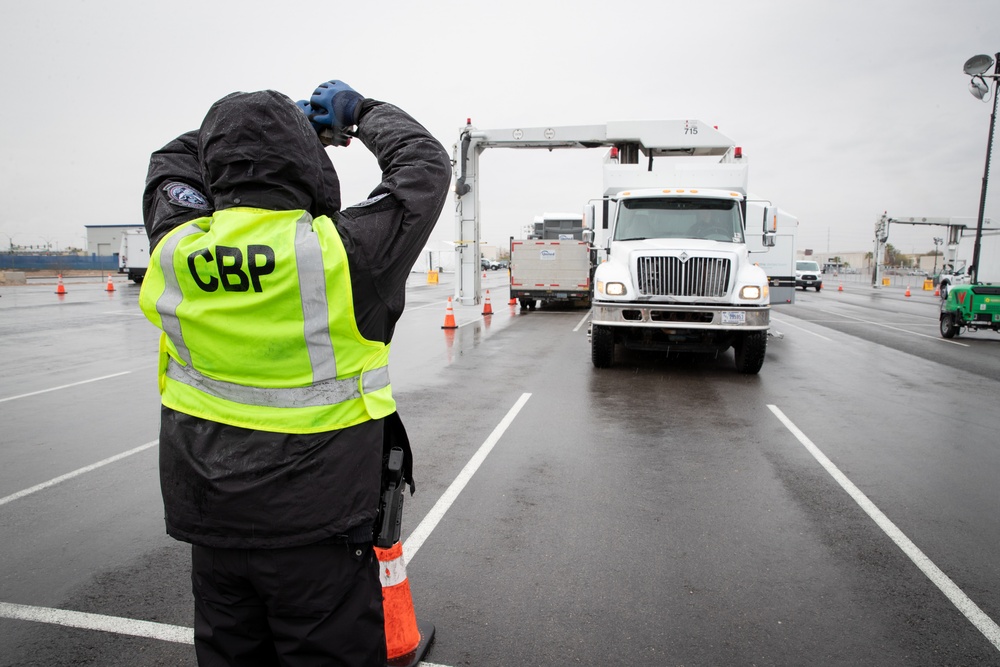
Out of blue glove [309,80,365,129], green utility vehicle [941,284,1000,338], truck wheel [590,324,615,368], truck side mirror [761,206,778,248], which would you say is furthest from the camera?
green utility vehicle [941,284,1000,338]

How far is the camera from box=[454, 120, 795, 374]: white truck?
9.37 metres

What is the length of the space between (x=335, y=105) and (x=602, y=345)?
8.31 m

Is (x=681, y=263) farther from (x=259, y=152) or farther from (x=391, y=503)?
(x=259, y=152)

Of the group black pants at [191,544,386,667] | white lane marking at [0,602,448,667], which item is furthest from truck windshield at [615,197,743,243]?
black pants at [191,544,386,667]

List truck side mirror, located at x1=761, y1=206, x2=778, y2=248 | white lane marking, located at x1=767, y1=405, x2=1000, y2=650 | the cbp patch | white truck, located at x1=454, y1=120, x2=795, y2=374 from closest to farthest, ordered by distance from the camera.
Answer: the cbp patch
white lane marking, located at x1=767, y1=405, x2=1000, y2=650
white truck, located at x1=454, y1=120, x2=795, y2=374
truck side mirror, located at x1=761, y1=206, x2=778, y2=248

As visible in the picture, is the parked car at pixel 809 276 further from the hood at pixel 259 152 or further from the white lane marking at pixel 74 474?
the hood at pixel 259 152

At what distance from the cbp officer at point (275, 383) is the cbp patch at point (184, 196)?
0.29ft

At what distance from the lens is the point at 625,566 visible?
3629mm

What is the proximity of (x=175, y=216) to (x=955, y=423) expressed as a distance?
7925 mm

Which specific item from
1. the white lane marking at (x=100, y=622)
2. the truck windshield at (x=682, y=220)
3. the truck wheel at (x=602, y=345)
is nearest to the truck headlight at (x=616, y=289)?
the truck wheel at (x=602, y=345)

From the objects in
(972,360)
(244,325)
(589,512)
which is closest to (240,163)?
(244,325)

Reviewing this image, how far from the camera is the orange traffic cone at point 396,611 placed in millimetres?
2695

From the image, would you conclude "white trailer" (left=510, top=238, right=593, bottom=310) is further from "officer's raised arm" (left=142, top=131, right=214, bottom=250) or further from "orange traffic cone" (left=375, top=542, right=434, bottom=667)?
"officer's raised arm" (left=142, top=131, right=214, bottom=250)

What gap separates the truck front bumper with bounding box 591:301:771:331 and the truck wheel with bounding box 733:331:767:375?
225 millimetres
